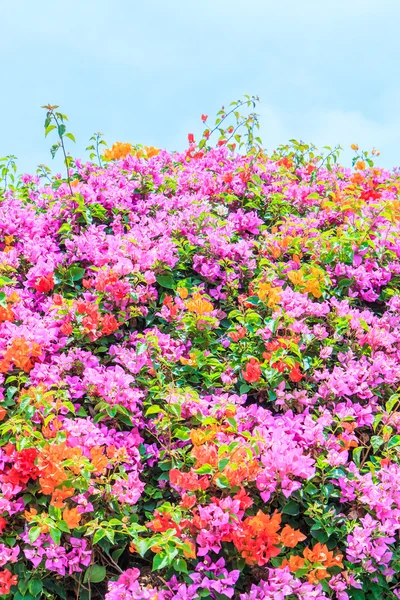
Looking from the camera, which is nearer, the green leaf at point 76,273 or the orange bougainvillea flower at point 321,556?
the orange bougainvillea flower at point 321,556

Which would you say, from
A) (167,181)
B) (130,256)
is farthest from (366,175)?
(130,256)

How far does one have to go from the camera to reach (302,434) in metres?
2.67

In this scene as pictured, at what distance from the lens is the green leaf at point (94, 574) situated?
92.7 inches

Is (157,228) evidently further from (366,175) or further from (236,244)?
(366,175)

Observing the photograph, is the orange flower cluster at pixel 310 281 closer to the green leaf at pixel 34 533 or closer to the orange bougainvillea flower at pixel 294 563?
the orange bougainvillea flower at pixel 294 563

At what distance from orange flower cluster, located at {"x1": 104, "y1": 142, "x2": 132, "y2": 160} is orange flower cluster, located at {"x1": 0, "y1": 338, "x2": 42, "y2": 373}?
3.64 meters

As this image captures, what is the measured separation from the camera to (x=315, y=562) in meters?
2.32

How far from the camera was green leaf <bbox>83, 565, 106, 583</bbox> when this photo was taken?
7.72 ft

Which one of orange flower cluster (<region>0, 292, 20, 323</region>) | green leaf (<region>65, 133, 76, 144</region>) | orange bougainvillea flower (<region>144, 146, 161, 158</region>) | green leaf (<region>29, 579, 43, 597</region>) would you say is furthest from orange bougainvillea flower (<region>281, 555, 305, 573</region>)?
orange bougainvillea flower (<region>144, 146, 161, 158</region>)

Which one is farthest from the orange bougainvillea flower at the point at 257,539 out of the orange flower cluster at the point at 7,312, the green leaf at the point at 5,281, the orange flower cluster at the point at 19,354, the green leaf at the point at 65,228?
the green leaf at the point at 65,228

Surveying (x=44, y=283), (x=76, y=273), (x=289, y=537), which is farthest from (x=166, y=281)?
(x=289, y=537)

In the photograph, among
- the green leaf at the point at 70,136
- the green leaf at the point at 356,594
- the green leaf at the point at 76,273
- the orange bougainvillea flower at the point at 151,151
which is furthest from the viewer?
the orange bougainvillea flower at the point at 151,151

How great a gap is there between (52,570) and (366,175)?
487 cm

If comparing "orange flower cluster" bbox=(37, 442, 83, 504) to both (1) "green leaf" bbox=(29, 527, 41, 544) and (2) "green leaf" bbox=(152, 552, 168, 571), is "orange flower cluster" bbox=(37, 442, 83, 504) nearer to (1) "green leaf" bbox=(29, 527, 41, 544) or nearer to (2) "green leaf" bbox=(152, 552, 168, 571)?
(1) "green leaf" bbox=(29, 527, 41, 544)
